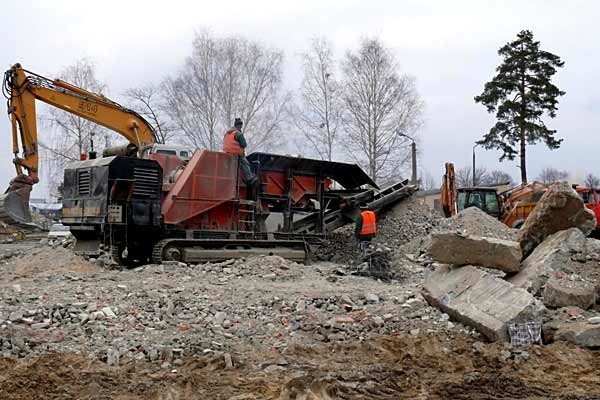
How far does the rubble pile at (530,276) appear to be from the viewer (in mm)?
6609

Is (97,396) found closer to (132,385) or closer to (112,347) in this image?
(132,385)

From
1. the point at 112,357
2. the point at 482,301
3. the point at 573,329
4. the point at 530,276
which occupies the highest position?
the point at 530,276

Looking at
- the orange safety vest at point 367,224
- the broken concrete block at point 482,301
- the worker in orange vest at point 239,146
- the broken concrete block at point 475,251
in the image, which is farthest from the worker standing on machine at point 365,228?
the broken concrete block at point 475,251

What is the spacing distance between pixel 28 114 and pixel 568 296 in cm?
1064

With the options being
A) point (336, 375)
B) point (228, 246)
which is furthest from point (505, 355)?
point (228, 246)

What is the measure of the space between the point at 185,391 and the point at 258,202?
856 cm

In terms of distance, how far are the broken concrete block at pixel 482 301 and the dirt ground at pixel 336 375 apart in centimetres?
27

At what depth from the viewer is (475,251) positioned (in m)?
7.89

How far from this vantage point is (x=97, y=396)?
16.4ft

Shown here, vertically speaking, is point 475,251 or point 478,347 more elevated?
point 475,251

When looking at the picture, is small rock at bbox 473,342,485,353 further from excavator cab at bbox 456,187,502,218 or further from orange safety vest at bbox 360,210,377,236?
excavator cab at bbox 456,187,502,218

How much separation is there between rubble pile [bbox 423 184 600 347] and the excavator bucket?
871cm

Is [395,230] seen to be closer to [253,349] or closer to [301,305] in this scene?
[301,305]

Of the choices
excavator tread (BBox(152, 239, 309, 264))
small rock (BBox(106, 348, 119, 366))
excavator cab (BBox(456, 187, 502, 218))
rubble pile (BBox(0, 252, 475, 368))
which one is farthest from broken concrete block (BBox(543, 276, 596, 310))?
excavator cab (BBox(456, 187, 502, 218))
